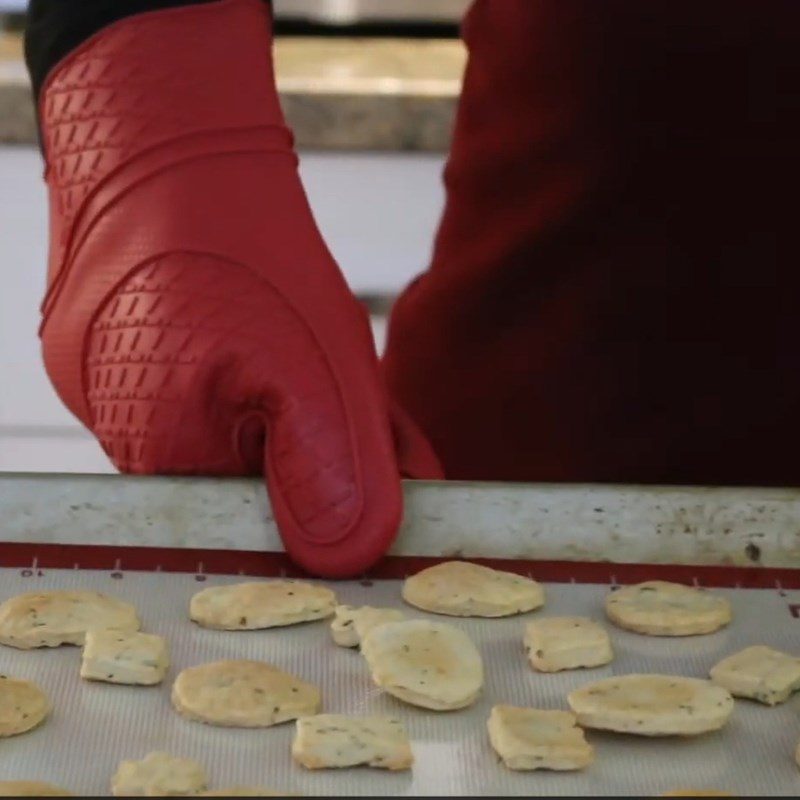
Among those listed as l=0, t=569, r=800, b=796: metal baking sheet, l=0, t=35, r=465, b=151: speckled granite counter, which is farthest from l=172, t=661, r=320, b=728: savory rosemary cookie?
l=0, t=35, r=465, b=151: speckled granite counter

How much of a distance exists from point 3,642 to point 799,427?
0.54 meters

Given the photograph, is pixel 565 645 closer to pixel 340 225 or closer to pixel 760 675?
pixel 760 675

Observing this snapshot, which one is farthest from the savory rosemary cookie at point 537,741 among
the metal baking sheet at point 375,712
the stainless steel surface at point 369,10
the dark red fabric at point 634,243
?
the stainless steel surface at point 369,10

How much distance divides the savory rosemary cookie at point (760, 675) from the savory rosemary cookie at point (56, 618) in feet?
0.86

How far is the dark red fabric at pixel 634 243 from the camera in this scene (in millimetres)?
931

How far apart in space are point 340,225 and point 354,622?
2.91ft

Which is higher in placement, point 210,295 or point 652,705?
point 210,295

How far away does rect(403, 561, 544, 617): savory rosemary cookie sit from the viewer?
2.21ft

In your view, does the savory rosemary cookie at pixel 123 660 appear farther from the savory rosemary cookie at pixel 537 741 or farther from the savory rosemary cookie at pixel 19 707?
the savory rosemary cookie at pixel 537 741

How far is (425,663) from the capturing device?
0.61 m

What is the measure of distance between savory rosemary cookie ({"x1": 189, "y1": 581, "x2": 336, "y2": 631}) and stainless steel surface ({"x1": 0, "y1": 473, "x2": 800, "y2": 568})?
59 millimetres

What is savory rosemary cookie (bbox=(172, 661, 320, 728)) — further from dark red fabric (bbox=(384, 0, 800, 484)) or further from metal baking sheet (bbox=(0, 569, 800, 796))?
dark red fabric (bbox=(384, 0, 800, 484))

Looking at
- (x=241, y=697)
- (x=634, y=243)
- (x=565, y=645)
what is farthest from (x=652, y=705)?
(x=634, y=243)

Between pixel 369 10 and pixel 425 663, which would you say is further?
pixel 369 10
